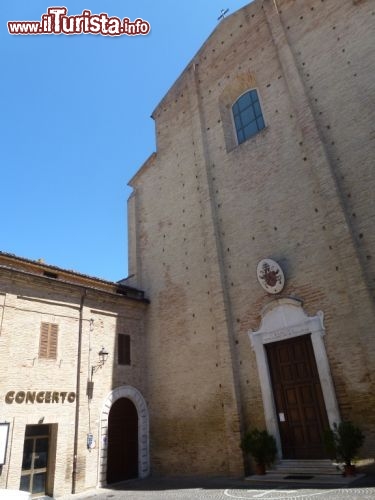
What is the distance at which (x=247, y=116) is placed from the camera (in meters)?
15.1

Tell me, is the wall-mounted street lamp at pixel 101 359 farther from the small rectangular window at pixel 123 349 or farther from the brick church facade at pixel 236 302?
the small rectangular window at pixel 123 349

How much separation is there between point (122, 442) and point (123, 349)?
10.4ft

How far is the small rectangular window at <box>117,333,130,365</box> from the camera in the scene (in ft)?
45.9

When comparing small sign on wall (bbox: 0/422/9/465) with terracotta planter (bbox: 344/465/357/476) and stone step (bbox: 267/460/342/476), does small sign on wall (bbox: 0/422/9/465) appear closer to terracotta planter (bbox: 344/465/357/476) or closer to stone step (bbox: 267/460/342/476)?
stone step (bbox: 267/460/342/476)

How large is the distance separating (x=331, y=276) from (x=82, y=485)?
9584mm

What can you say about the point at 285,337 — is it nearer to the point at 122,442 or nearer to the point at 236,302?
the point at 236,302

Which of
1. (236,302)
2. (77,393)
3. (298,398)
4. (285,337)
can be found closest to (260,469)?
(298,398)

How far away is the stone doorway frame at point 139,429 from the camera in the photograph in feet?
39.2

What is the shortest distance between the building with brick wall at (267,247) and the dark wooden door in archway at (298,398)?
3 cm

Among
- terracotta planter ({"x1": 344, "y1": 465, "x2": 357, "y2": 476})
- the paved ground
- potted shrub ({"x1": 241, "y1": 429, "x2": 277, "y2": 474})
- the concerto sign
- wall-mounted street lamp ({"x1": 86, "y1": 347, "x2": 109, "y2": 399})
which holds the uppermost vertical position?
wall-mounted street lamp ({"x1": 86, "y1": 347, "x2": 109, "y2": 399})

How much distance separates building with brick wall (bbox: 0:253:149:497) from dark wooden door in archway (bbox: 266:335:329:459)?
217 inches

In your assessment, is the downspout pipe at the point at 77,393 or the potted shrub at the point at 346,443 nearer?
the potted shrub at the point at 346,443

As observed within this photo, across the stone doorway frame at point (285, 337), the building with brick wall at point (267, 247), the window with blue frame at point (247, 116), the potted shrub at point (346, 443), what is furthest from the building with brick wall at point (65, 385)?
the window with blue frame at point (247, 116)

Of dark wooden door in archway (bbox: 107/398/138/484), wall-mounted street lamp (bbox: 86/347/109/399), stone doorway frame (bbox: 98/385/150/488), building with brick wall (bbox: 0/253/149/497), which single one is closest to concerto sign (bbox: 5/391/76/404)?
building with brick wall (bbox: 0/253/149/497)
